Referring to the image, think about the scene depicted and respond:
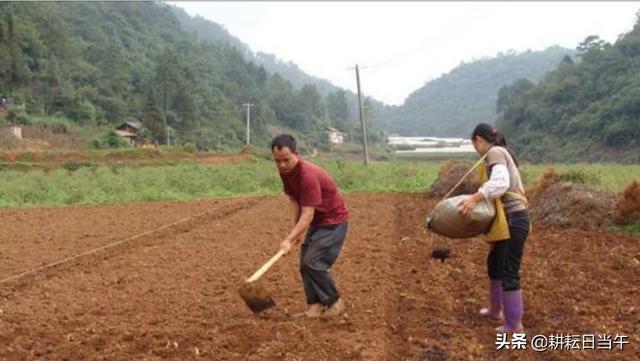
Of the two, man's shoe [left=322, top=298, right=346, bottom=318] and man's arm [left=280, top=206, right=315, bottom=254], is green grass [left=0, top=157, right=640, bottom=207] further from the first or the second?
man's arm [left=280, top=206, right=315, bottom=254]

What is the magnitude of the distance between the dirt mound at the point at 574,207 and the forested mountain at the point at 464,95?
8195 centimetres

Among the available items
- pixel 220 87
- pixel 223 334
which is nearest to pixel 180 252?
pixel 223 334

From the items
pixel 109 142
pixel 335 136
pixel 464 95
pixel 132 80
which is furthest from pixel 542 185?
pixel 464 95

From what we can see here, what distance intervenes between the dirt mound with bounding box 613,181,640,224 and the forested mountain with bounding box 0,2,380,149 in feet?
154

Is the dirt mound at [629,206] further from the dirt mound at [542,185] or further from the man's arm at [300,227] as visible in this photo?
the man's arm at [300,227]

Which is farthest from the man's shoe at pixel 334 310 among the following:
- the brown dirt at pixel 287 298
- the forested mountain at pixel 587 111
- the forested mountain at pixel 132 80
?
the forested mountain at pixel 132 80

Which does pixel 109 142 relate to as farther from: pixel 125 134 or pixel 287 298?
pixel 287 298

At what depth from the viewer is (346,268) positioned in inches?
297

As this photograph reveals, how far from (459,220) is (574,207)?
695 centimetres

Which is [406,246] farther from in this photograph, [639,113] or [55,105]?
[55,105]

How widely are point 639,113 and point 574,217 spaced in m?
34.2

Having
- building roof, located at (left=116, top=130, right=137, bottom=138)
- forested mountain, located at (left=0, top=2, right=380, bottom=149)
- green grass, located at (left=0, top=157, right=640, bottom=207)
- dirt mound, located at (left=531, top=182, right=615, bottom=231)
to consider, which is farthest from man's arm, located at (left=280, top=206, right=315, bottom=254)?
building roof, located at (left=116, top=130, right=137, bottom=138)

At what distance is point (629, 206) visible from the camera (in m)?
10.1

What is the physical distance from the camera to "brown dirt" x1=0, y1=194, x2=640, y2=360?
15.1 feet
